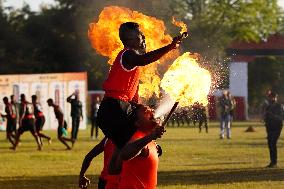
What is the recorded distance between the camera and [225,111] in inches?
1348

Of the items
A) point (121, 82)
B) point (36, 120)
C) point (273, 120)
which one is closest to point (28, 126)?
point (36, 120)

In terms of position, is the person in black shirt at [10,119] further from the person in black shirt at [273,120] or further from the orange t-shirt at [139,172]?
the orange t-shirt at [139,172]

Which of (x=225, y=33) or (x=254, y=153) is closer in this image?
(x=254, y=153)

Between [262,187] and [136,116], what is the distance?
8.28 metres

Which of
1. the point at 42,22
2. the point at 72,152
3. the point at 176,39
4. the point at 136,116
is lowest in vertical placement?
the point at 72,152

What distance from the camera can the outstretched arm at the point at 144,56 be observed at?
812 centimetres

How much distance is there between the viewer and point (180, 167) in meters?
20.4

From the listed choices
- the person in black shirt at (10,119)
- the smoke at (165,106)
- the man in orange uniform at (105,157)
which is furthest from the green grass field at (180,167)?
the smoke at (165,106)

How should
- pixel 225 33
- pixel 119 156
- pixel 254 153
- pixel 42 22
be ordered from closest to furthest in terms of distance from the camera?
pixel 119 156 → pixel 254 153 → pixel 42 22 → pixel 225 33

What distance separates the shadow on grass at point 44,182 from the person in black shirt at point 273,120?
Answer: 4798 millimetres

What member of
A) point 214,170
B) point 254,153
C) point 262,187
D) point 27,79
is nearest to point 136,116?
point 262,187

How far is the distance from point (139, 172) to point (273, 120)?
12637mm

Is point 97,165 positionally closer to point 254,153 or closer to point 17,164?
point 17,164

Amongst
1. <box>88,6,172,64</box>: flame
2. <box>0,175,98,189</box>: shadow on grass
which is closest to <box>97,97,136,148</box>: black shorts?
<box>88,6,172,64</box>: flame
